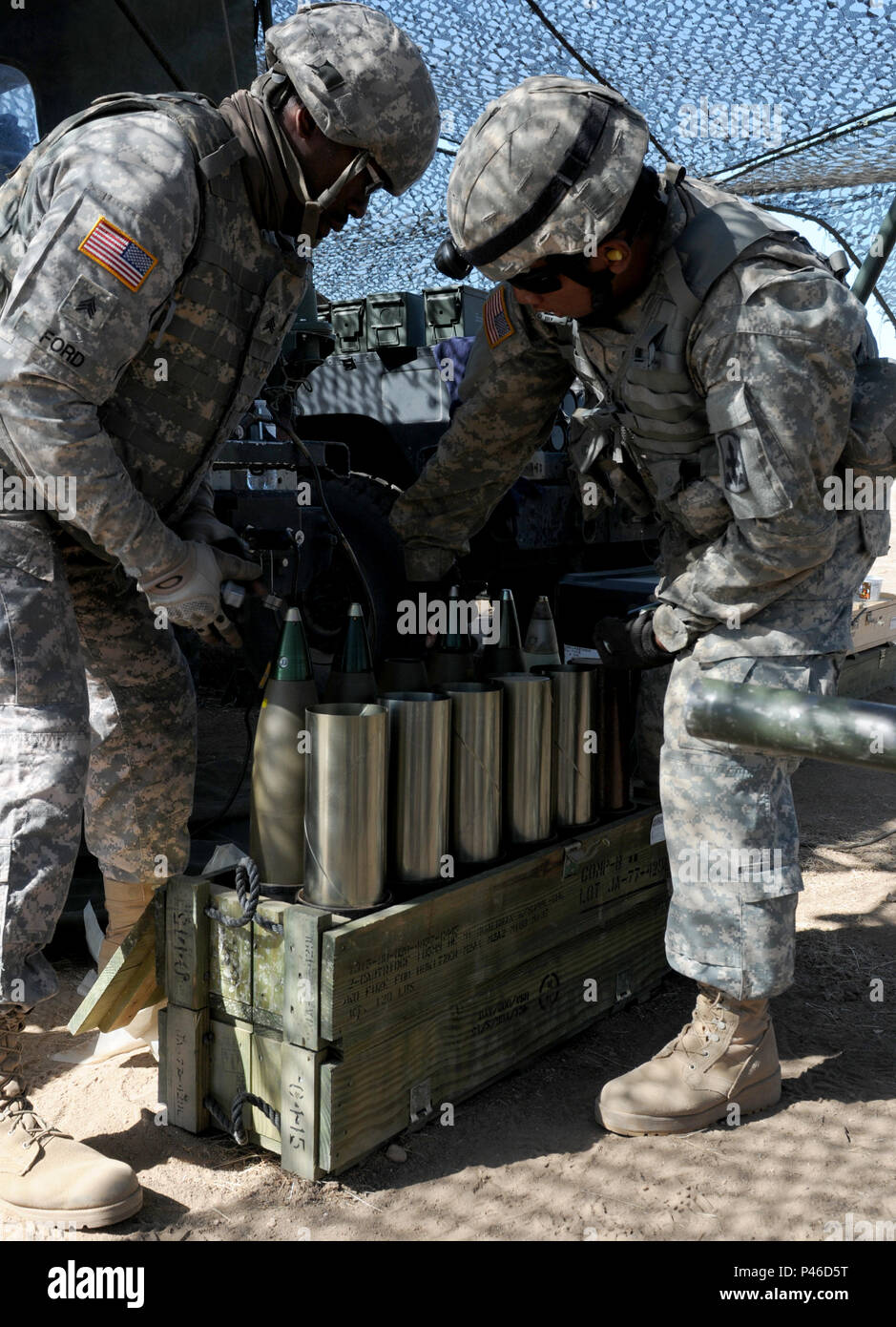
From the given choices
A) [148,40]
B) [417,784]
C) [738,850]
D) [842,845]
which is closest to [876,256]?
[842,845]

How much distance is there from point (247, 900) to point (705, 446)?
4.46 ft

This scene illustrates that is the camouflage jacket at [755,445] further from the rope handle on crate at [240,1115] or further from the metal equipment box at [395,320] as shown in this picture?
the metal equipment box at [395,320]

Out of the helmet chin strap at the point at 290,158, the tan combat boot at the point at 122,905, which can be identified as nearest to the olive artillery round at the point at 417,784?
the tan combat boot at the point at 122,905

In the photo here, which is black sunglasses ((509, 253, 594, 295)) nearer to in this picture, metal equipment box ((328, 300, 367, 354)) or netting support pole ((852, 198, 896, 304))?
metal equipment box ((328, 300, 367, 354))

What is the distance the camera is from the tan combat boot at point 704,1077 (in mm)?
2508

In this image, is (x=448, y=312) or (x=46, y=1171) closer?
(x=46, y=1171)

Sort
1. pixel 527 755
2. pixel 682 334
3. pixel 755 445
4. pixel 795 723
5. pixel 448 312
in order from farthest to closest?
pixel 448 312
pixel 527 755
pixel 682 334
pixel 755 445
pixel 795 723

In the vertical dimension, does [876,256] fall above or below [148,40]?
below

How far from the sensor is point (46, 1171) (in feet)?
7.11

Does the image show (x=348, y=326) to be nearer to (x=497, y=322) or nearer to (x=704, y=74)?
(x=704, y=74)

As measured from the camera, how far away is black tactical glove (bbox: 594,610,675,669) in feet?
8.95

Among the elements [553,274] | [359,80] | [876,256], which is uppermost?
[876,256]

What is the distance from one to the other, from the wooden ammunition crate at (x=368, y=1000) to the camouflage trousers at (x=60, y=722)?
331 mm

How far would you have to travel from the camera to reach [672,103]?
24.8 ft
